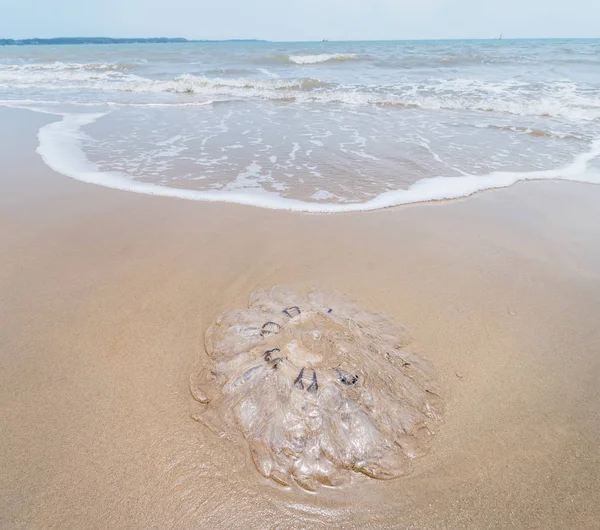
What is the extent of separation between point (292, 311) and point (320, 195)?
3.02 metres

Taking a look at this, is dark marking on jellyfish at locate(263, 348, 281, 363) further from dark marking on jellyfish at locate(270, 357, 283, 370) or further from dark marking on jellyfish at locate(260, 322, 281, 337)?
dark marking on jellyfish at locate(260, 322, 281, 337)

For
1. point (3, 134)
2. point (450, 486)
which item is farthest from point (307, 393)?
point (3, 134)

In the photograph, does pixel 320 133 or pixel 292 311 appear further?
pixel 320 133

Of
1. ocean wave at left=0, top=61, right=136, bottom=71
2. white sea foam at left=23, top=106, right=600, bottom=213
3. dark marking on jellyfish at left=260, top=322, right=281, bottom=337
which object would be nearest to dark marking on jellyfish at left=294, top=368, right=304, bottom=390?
dark marking on jellyfish at left=260, top=322, right=281, bottom=337

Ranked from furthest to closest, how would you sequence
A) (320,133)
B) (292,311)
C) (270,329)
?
(320,133), (292,311), (270,329)

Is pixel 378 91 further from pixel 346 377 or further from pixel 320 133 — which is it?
pixel 346 377

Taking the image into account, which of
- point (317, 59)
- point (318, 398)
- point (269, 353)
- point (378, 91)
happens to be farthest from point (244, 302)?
point (317, 59)

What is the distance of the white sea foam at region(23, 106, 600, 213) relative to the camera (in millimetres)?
5164

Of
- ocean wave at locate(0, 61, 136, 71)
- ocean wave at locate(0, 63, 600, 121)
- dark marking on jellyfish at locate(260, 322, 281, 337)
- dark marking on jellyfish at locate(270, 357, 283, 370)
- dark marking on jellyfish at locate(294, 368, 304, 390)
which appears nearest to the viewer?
dark marking on jellyfish at locate(294, 368, 304, 390)

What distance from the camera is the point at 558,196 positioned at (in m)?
5.54

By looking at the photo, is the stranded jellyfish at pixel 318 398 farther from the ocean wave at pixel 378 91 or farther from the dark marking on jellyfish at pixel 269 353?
the ocean wave at pixel 378 91

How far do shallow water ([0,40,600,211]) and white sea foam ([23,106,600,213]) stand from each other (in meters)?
0.03

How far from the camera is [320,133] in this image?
880cm

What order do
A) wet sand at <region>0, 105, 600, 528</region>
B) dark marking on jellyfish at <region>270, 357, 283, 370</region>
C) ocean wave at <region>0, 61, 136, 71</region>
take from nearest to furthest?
1. wet sand at <region>0, 105, 600, 528</region>
2. dark marking on jellyfish at <region>270, 357, 283, 370</region>
3. ocean wave at <region>0, 61, 136, 71</region>
